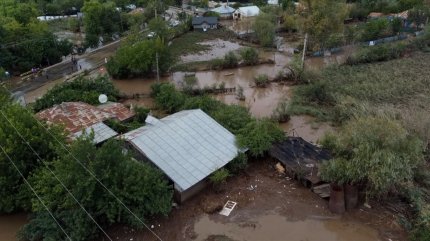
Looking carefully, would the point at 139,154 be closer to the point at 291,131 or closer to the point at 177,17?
the point at 291,131

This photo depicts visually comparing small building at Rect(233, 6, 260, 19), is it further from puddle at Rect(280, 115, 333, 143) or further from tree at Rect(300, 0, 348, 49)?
puddle at Rect(280, 115, 333, 143)

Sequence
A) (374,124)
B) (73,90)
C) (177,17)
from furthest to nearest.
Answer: (177,17), (73,90), (374,124)

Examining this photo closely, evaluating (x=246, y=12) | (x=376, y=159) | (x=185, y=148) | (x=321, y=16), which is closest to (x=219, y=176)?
(x=185, y=148)

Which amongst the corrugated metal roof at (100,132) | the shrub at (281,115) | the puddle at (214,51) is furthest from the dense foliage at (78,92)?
the puddle at (214,51)

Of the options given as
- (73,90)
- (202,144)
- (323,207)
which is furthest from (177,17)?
(323,207)

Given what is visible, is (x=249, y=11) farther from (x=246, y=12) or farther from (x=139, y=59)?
(x=139, y=59)

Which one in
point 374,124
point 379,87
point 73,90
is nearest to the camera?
point 374,124
